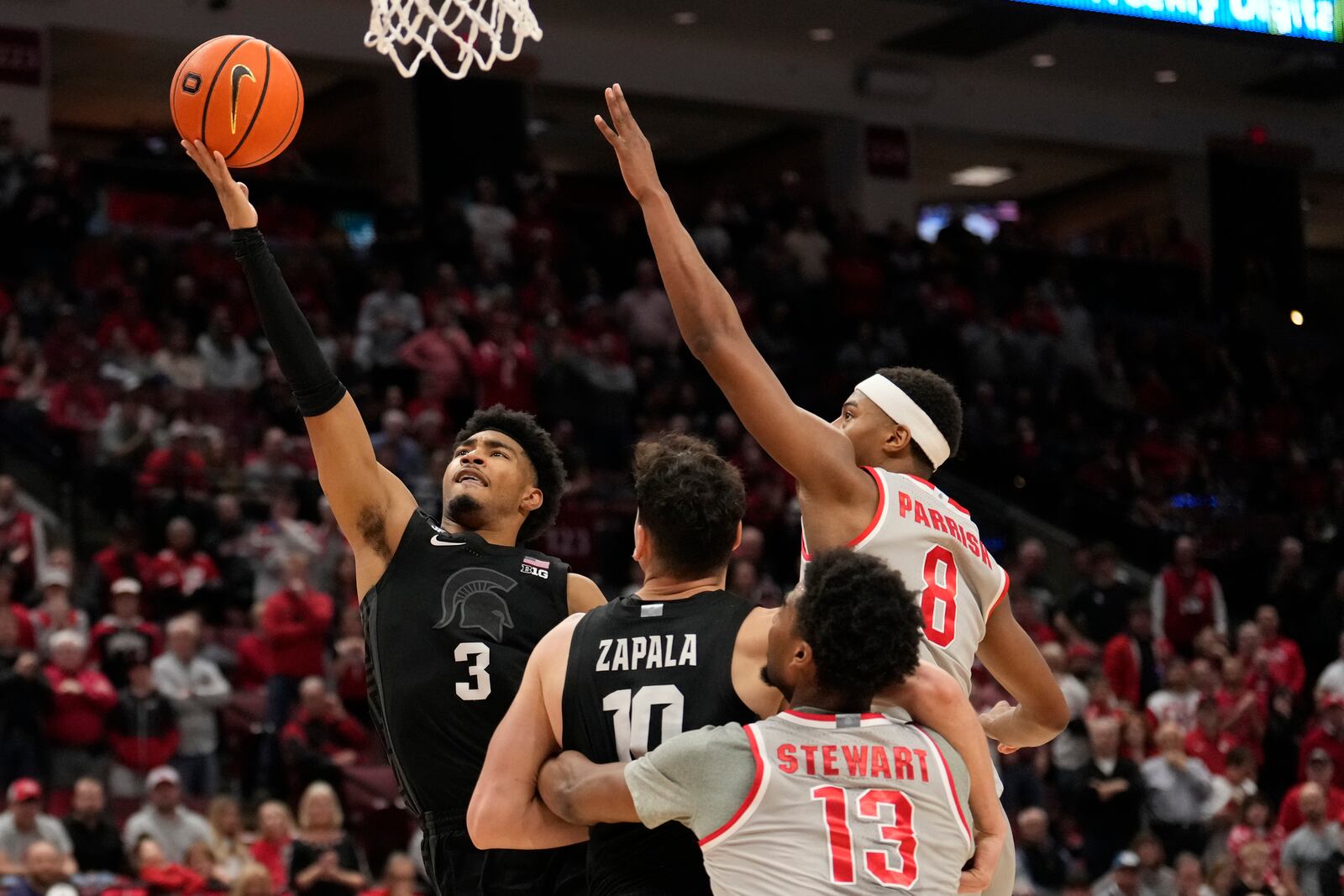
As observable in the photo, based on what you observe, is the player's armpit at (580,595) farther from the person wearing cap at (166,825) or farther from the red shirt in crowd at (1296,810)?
the red shirt in crowd at (1296,810)

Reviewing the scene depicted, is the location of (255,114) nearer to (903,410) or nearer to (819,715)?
(903,410)

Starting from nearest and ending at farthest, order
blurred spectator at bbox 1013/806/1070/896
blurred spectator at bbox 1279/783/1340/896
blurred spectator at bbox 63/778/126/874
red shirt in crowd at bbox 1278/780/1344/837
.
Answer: blurred spectator at bbox 63/778/126/874 → blurred spectator at bbox 1013/806/1070/896 → blurred spectator at bbox 1279/783/1340/896 → red shirt in crowd at bbox 1278/780/1344/837

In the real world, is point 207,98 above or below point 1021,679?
above

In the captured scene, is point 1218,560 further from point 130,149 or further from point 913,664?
point 913,664

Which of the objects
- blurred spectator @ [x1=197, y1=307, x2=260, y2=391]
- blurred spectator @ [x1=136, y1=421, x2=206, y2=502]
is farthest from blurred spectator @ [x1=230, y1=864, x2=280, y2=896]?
blurred spectator @ [x1=197, y1=307, x2=260, y2=391]

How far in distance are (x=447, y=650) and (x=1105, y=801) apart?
33.2 ft

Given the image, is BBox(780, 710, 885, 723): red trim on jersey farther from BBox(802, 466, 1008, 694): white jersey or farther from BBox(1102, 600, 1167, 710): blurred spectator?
BBox(1102, 600, 1167, 710): blurred spectator

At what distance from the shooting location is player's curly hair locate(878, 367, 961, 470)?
15.5 ft

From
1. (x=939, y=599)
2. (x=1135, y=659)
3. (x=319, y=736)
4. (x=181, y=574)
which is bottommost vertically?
(x=1135, y=659)

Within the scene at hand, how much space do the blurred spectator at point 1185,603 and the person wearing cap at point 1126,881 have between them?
14.5ft

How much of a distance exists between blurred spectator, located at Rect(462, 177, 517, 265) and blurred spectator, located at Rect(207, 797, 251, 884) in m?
8.08

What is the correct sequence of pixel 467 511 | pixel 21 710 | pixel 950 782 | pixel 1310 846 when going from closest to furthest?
pixel 950 782, pixel 467 511, pixel 21 710, pixel 1310 846

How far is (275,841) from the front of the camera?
1157 centimetres

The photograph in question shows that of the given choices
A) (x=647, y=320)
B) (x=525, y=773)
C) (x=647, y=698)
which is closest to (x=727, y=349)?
(x=647, y=698)
